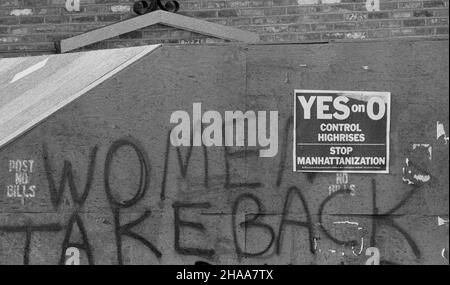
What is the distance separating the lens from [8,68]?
820 centimetres

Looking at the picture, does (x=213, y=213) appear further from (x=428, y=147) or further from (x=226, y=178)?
(x=428, y=147)

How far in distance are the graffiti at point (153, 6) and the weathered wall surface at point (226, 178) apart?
97.5 inches

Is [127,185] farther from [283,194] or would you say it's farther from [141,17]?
[141,17]

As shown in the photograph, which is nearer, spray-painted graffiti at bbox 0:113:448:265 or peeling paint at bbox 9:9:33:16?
spray-painted graffiti at bbox 0:113:448:265

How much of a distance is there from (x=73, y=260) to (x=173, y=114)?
4.50ft

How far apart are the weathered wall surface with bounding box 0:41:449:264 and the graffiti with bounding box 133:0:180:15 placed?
2476 millimetres

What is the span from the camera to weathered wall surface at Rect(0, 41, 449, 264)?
6859mm

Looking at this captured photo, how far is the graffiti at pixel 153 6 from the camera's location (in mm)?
9336

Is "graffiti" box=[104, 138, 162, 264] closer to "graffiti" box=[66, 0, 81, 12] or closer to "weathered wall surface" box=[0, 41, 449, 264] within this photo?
"weathered wall surface" box=[0, 41, 449, 264]

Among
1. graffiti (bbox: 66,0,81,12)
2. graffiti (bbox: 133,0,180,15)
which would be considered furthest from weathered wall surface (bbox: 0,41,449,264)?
graffiti (bbox: 66,0,81,12)

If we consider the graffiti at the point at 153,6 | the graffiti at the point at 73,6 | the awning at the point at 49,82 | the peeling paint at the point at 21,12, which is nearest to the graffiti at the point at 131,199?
the awning at the point at 49,82

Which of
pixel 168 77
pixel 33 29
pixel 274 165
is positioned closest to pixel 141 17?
pixel 33 29

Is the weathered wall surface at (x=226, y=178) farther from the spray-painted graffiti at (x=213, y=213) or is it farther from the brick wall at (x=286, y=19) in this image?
the brick wall at (x=286, y=19)

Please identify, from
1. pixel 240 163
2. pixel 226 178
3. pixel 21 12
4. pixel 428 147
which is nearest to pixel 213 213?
pixel 226 178
